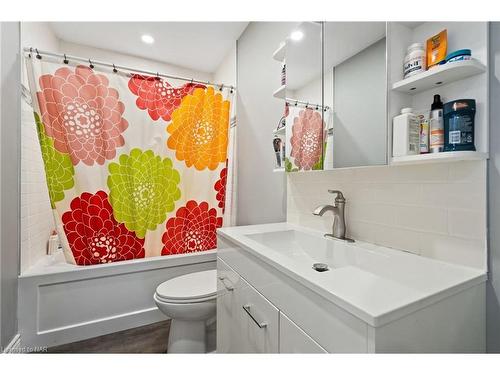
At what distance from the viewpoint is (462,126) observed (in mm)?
660

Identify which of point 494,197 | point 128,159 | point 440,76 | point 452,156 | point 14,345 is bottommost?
point 14,345

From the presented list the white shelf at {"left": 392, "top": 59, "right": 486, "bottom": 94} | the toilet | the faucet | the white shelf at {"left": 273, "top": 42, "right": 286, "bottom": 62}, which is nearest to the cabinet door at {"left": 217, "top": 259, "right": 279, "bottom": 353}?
the toilet

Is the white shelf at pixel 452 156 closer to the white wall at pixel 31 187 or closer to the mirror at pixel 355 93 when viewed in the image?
the mirror at pixel 355 93

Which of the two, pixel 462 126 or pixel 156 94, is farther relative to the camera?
pixel 156 94

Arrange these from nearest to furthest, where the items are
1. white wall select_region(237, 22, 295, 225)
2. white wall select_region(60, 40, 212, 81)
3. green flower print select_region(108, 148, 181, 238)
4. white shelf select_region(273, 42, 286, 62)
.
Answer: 1. white shelf select_region(273, 42, 286, 62)
2. white wall select_region(237, 22, 295, 225)
3. green flower print select_region(108, 148, 181, 238)
4. white wall select_region(60, 40, 212, 81)

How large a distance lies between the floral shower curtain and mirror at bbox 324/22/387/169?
48.3 inches

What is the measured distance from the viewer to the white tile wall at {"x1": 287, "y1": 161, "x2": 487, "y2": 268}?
0.69 meters

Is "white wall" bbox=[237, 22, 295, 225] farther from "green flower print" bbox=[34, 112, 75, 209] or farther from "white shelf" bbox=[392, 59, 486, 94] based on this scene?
"green flower print" bbox=[34, 112, 75, 209]

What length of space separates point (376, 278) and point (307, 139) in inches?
30.4

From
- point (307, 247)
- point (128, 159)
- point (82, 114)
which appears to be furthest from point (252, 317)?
point (82, 114)

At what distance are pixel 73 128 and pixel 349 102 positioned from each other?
1.77 metres

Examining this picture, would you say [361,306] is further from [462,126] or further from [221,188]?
[221,188]
